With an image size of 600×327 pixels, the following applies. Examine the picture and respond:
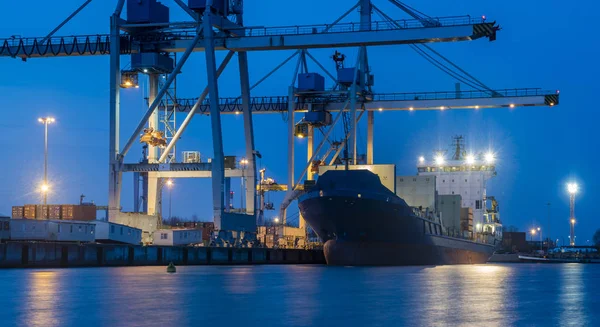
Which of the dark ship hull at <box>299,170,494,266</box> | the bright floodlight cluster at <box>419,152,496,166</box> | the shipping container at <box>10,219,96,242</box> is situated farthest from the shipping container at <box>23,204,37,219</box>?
the bright floodlight cluster at <box>419,152,496,166</box>

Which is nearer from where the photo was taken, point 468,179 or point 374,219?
point 374,219

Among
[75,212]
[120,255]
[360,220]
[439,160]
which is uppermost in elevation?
[439,160]

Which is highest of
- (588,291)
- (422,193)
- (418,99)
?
(418,99)

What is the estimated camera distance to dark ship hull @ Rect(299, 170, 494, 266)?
47.3m

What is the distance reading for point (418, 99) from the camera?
6394 centimetres

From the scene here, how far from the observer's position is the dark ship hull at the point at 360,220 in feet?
155

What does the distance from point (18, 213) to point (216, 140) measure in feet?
51.9

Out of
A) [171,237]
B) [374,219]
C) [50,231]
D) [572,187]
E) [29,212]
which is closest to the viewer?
[50,231]

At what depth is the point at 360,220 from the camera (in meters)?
47.5

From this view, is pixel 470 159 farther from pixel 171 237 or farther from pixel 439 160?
pixel 171 237

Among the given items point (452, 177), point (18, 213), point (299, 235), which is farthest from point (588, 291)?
point (452, 177)

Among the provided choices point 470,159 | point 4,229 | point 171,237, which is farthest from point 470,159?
point 4,229

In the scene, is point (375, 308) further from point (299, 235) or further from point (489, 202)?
point (489, 202)

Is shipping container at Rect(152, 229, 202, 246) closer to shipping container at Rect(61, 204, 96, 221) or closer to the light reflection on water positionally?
shipping container at Rect(61, 204, 96, 221)
